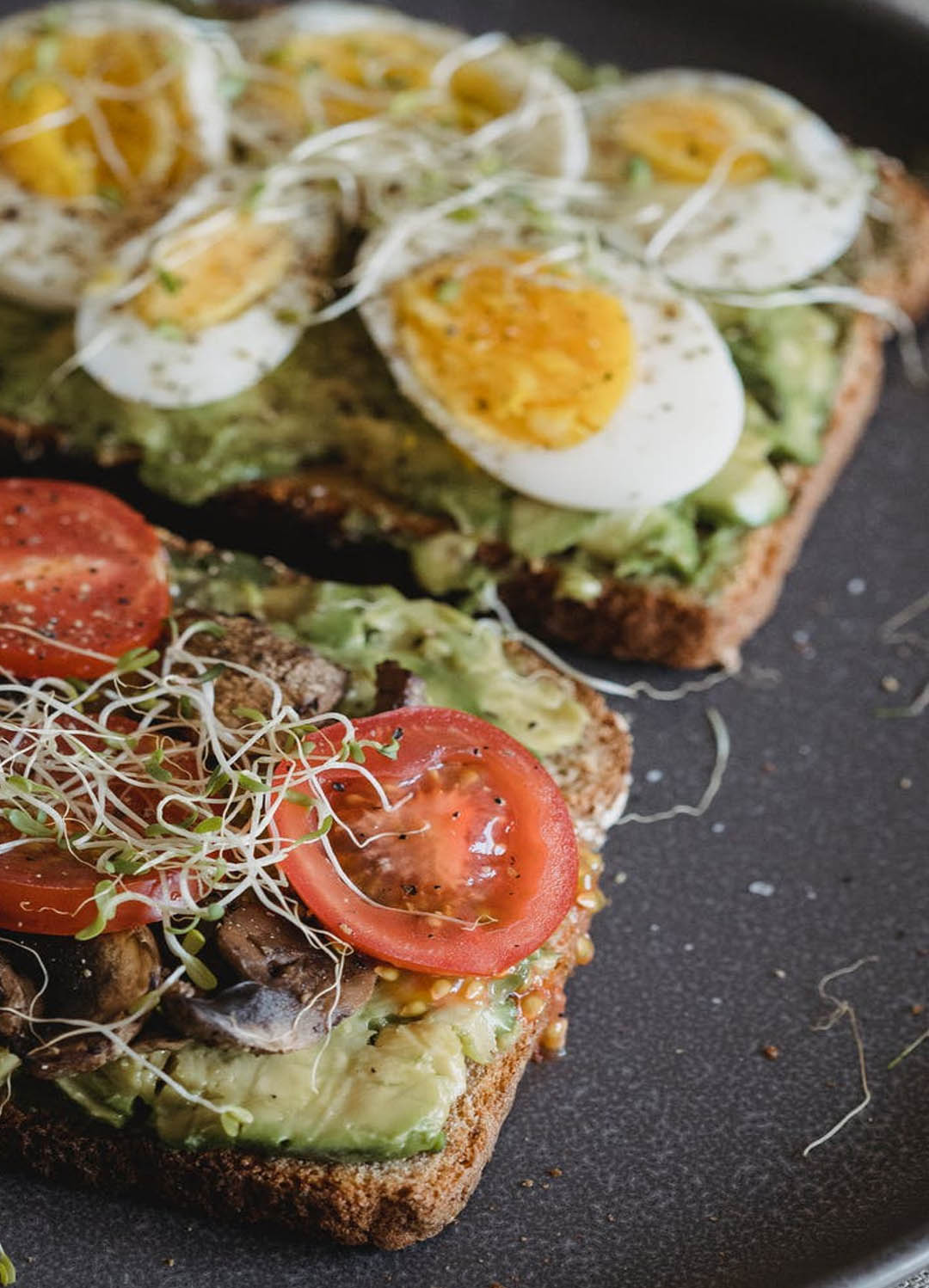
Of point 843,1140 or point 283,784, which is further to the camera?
point 843,1140

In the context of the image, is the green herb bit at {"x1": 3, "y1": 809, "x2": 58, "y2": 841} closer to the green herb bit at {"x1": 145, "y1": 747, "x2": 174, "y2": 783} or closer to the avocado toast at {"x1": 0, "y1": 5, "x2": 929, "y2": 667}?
the green herb bit at {"x1": 145, "y1": 747, "x2": 174, "y2": 783}

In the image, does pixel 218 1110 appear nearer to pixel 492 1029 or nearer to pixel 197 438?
pixel 492 1029

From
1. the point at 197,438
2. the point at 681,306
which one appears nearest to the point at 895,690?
the point at 681,306

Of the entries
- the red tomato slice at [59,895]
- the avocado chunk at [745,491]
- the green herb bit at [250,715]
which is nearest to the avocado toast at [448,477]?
the avocado chunk at [745,491]

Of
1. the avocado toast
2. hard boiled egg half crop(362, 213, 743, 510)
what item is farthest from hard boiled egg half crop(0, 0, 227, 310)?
hard boiled egg half crop(362, 213, 743, 510)

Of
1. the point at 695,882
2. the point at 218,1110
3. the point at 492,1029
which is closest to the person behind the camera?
the point at 218,1110

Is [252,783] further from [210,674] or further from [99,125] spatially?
[99,125]
